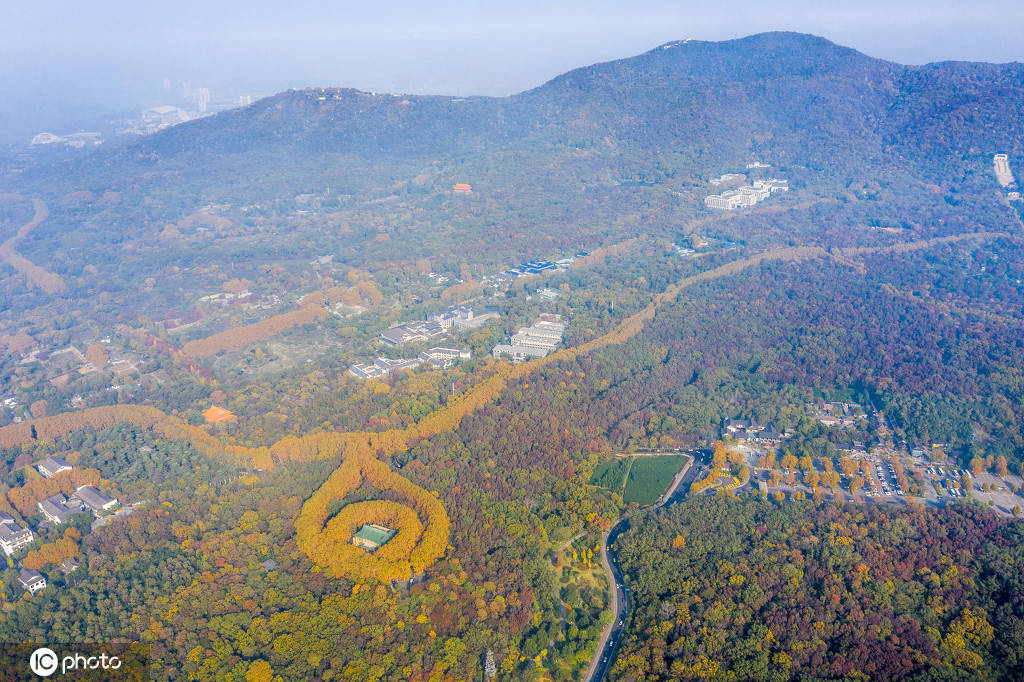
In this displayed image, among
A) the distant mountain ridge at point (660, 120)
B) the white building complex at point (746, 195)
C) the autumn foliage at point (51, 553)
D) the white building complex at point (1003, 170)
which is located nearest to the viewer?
the autumn foliage at point (51, 553)

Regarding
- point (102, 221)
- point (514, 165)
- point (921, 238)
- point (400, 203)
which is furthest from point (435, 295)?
point (921, 238)

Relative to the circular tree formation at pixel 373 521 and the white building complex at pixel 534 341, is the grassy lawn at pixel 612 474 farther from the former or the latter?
the white building complex at pixel 534 341

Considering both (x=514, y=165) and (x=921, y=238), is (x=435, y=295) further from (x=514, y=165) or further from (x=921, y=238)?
(x=921, y=238)

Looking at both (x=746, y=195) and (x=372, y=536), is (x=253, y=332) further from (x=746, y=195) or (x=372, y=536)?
(x=746, y=195)

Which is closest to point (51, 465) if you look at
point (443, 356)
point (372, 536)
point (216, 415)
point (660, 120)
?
point (216, 415)

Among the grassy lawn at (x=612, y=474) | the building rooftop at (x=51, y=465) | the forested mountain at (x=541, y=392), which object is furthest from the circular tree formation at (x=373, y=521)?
the building rooftop at (x=51, y=465)

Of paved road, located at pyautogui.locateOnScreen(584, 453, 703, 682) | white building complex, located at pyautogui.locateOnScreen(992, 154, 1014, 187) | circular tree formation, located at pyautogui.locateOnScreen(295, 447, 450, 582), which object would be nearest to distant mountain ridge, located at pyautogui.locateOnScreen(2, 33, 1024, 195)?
white building complex, located at pyautogui.locateOnScreen(992, 154, 1014, 187)

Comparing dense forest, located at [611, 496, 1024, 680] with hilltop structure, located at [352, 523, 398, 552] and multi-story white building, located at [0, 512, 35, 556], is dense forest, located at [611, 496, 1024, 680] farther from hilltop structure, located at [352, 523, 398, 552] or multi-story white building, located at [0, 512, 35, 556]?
multi-story white building, located at [0, 512, 35, 556]
